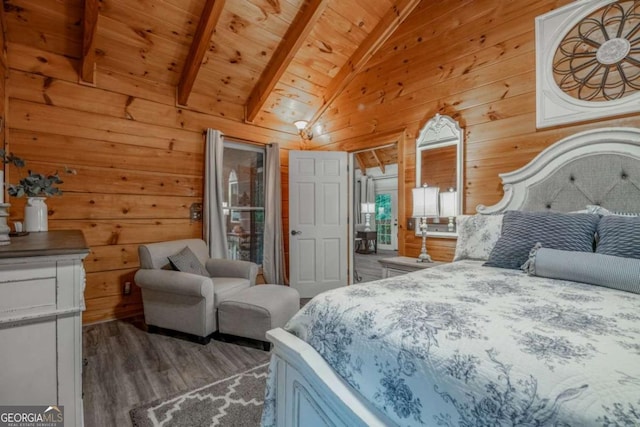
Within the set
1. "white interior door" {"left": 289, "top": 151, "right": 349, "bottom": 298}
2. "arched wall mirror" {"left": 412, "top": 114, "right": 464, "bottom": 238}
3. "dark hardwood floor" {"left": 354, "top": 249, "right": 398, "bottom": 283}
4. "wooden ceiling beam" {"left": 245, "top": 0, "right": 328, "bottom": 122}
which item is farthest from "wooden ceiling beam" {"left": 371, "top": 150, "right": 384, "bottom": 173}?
"arched wall mirror" {"left": 412, "top": 114, "right": 464, "bottom": 238}

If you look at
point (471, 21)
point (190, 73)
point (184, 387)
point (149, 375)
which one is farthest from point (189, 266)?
point (471, 21)

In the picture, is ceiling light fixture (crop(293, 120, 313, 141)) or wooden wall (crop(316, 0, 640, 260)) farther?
ceiling light fixture (crop(293, 120, 313, 141))

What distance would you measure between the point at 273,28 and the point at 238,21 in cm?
38

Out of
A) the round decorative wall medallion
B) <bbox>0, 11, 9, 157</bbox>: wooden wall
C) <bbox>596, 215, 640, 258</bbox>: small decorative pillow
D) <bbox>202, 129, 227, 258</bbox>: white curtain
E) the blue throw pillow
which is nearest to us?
<bbox>596, 215, 640, 258</bbox>: small decorative pillow

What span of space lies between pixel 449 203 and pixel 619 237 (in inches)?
56.6

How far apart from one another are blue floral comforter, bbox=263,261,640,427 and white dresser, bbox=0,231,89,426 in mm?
933

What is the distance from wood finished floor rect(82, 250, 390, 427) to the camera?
1744 millimetres

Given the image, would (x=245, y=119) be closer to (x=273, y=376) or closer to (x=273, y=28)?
(x=273, y=28)

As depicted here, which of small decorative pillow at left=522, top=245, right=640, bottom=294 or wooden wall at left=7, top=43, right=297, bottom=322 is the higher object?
wooden wall at left=7, top=43, right=297, bottom=322

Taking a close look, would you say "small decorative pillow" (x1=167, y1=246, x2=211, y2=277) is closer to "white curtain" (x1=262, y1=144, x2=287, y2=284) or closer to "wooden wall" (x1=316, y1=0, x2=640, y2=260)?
"white curtain" (x1=262, y1=144, x2=287, y2=284)

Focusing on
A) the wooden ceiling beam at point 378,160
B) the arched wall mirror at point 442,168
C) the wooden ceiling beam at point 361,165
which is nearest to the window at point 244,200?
the arched wall mirror at point 442,168

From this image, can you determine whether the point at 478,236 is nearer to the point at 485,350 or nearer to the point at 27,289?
the point at 485,350

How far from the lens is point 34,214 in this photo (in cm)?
205

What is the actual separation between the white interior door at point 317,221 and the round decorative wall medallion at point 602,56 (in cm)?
243
